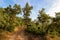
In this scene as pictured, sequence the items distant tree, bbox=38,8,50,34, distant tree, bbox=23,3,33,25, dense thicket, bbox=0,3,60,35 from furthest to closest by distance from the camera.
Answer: distant tree, bbox=23,3,33,25, distant tree, bbox=38,8,50,34, dense thicket, bbox=0,3,60,35

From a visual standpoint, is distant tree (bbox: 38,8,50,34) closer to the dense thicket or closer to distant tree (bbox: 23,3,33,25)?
the dense thicket

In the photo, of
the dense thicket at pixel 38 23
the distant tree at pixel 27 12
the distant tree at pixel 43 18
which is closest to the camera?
the dense thicket at pixel 38 23

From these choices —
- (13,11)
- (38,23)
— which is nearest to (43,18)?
(38,23)

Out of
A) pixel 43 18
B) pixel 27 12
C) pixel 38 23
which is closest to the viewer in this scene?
pixel 43 18

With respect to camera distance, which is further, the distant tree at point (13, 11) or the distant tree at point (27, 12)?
the distant tree at point (27, 12)

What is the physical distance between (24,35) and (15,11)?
5.70 meters

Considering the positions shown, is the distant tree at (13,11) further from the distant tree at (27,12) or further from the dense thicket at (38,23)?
the distant tree at (27,12)

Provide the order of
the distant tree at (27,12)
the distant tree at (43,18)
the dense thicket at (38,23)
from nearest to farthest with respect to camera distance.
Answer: the dense thicket at (38,23) < the distant tree at (43,18) < the distant tree at (27,12)

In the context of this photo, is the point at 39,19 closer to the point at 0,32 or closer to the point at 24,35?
the point at 24,35

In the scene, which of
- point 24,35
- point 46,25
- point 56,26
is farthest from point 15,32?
point 56,26

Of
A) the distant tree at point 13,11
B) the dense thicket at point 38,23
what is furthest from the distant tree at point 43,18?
the distant tree at point 13,11

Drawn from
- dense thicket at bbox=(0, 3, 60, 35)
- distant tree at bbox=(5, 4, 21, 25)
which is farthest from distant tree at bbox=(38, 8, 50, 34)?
distant tree at bbox=(5, 4, 21, 25)

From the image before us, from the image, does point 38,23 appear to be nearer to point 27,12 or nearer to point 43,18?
point 43,18

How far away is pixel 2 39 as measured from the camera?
2219cm
